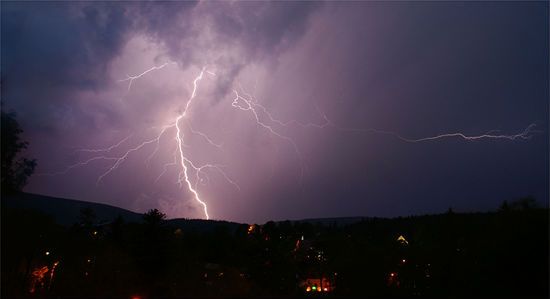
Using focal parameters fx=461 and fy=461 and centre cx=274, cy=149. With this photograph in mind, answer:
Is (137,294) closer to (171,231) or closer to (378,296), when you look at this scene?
(171,231)

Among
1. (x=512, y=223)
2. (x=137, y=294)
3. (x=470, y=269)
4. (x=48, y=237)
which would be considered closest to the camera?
(x=512, y=223)

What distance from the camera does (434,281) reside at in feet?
94.0

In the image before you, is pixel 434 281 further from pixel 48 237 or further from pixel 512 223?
pixel 48 237

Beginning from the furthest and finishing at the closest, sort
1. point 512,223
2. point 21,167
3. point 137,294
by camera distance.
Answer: point 137,294, point 512,223, point 21,167

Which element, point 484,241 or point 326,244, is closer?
point 484,241

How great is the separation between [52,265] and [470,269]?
30.0m

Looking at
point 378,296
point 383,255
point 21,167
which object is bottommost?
point 378,296

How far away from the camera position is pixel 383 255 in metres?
28.9

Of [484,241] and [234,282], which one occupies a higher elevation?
[484,241]

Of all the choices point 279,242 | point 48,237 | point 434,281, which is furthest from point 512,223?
point 48,237

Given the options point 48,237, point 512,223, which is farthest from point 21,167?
point 512,223

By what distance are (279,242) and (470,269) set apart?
1108cm

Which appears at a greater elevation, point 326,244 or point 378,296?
point 326,244

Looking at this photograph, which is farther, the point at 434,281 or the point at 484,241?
the point at 434,281
